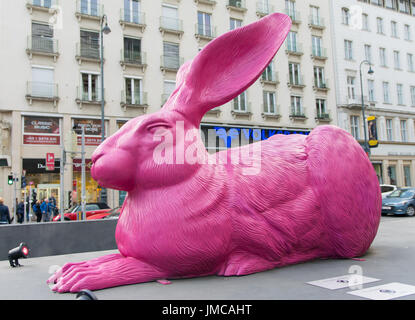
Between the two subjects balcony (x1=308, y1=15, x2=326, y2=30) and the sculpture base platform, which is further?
balcony (x1=308, y1=15, x2=326, y2=30)

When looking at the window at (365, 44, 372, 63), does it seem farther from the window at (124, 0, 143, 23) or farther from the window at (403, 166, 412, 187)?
the window at (124, 0, 143, 23)

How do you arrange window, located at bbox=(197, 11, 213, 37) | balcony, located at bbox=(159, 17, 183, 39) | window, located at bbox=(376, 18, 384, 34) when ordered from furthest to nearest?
window, located at bbox=(376, 18, 384, 34), window, located at bbox=(197, 11, 213, 37), balcony, located at bbox=(159, 17, 183, 39)

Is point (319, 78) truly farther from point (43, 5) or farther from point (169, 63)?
point (43, 5)

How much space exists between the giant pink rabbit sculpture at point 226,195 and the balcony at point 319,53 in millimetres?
24735

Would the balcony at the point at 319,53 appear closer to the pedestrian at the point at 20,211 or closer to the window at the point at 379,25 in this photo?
the window at the point at 379,25

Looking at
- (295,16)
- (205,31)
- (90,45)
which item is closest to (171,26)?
(205,31)

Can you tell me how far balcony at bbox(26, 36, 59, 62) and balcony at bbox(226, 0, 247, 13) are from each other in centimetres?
1139

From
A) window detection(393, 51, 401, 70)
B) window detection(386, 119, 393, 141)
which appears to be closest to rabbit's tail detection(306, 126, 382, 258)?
window detection(386, 119, 393, 141)

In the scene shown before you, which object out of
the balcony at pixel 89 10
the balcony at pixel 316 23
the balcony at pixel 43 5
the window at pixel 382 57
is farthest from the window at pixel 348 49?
the balcony at pixel 43 5

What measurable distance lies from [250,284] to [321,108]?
85.3ft

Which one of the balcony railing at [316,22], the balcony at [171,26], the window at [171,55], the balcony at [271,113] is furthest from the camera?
the balcony railing at [316,22]

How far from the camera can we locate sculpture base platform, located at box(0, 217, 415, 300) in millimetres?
3229

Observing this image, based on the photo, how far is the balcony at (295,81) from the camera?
26.0 meters

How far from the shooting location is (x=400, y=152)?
31.3 metres
